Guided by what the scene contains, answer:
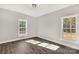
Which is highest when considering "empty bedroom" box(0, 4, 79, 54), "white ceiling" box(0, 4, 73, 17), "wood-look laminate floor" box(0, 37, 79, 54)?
"white ceiling" box(0, 4, 73, 17)

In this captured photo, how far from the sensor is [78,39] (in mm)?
1614

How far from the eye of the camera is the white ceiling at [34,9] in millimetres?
1617

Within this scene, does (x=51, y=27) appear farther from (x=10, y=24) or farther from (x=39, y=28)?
(x=10, y=24)

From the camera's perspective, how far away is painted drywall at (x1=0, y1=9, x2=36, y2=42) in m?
1.61

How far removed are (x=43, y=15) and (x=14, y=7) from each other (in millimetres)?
416

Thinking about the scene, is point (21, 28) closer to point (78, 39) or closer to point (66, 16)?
point (66, 16)

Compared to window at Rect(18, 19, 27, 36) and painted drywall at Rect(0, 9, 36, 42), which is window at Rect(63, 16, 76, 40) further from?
window at Rect(18, 19, 27, 36)

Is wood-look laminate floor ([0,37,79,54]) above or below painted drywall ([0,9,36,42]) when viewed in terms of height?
below

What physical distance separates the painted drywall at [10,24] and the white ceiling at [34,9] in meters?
0.06

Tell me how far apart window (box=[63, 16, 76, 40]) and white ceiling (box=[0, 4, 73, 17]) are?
19cm

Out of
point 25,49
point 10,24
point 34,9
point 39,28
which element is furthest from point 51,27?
point 10,24

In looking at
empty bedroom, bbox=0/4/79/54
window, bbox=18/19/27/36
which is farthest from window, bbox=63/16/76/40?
window, bbox=18/19/27/36

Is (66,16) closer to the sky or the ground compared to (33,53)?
closer to the sky
